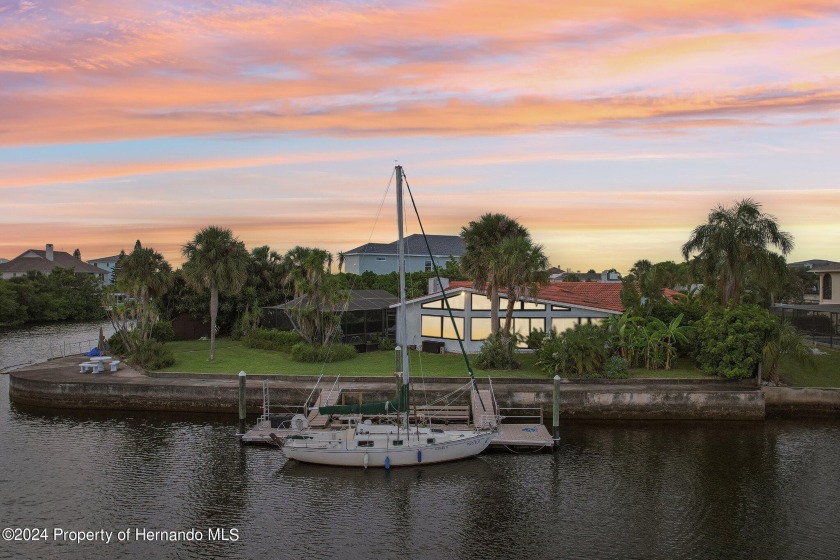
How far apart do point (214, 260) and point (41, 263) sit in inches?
4517

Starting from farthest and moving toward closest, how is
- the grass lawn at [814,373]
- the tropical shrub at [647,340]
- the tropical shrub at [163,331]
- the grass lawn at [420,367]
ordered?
the tropical shrub at [163,331] → the tropical shrub at [647,340] → the grass lawn at [420,367] → the grass lawn at [814,373]

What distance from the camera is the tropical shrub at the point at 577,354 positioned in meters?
37.4

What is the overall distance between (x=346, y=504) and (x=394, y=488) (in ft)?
7.44

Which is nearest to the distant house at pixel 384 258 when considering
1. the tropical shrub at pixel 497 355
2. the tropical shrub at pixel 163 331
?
the tropical shrub at pixel 163 331

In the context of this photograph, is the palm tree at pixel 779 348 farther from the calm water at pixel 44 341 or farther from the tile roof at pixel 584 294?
the calm water at pixel 44 341

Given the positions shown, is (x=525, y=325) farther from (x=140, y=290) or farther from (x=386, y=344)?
(x=140, y=290)

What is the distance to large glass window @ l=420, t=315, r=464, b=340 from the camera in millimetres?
45875

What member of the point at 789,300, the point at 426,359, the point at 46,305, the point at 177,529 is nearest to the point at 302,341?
the point at 426,359

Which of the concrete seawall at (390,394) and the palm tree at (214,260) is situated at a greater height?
the palm tree at (214,260)

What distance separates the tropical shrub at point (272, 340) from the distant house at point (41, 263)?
9002cm

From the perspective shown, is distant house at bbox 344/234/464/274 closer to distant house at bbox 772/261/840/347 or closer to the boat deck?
distant house at bbox 772/261/840/347

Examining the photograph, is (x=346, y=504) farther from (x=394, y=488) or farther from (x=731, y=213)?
(x=731, y=213)

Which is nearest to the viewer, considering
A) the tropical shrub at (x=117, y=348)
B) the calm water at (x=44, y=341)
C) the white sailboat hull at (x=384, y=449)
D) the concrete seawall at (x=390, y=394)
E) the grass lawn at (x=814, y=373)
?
the white sailboat hull at (x=384, y=449)

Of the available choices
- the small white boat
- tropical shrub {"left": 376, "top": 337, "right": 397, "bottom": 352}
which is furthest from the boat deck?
tropical shrub {"left": 376, "top": 337, "right": 397, "bottom": 352}
